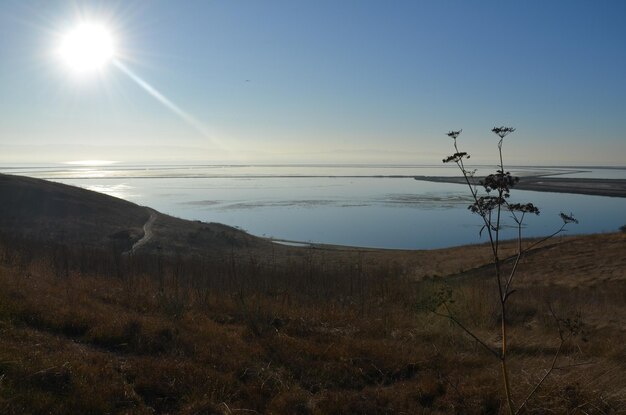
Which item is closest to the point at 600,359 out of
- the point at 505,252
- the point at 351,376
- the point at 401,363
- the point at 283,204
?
the point at 401,363

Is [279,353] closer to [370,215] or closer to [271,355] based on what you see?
[271,355]

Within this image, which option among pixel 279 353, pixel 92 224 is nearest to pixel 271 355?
pixel 279 353

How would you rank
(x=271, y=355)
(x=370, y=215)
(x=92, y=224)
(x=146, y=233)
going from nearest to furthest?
(x=271, y=355), (x=92, y=224), (x=146, y=233), (x=370, y=215)

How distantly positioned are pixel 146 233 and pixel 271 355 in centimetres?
2749

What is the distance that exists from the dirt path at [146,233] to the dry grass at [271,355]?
17.8 meters

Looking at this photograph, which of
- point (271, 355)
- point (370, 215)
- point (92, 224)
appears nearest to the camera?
point (271, 355)

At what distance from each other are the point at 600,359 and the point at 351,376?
354 centimetres

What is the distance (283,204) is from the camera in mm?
58625

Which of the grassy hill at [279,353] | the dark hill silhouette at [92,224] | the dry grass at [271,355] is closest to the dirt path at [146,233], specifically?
the dark hill silhouette at [92,224]

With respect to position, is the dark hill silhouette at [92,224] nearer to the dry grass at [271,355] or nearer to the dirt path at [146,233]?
the dirt path at [146,233]

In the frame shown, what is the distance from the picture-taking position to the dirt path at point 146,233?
2820cm

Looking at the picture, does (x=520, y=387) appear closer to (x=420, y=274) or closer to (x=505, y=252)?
(x=420, y=274)

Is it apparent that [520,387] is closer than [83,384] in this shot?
No

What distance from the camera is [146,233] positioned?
32438 mm
